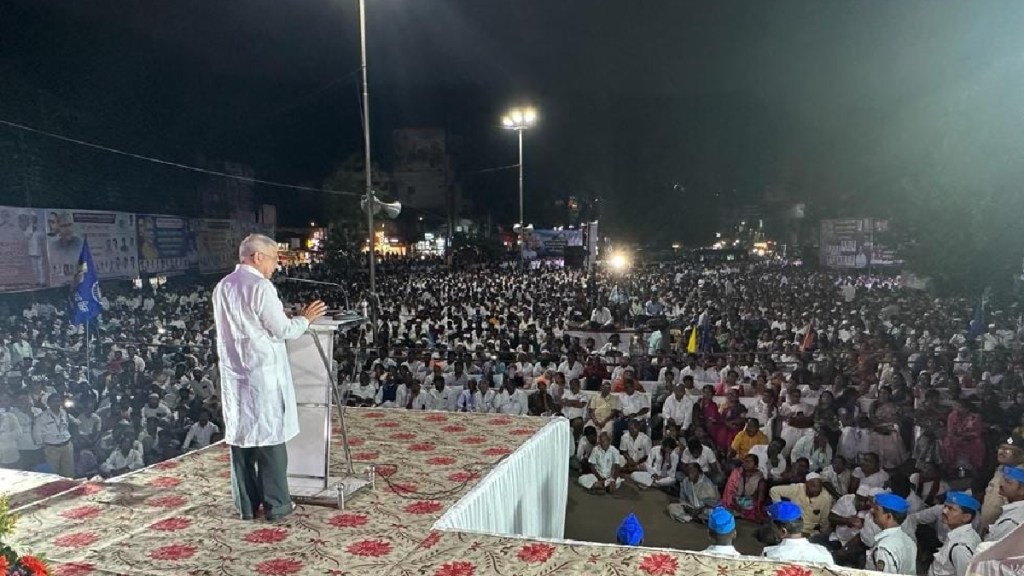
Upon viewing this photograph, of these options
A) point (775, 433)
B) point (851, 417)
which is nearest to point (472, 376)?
point (775, 433)

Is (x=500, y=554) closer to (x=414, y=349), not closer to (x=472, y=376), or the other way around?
(x=472, y=376)

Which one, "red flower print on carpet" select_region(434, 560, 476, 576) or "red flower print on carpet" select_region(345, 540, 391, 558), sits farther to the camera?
"red flower print on carpet" select_region(345, 540, 391, 558)

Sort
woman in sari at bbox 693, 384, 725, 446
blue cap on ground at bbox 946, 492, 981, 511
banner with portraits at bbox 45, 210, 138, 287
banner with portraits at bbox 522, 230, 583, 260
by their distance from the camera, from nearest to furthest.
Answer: blue cap on ground at bbox 946, 492, 981, 511 < woman in sari at bbox 693, 384, 725, 446 < banner with portraits at bbox 45, 210, 138, 287 < banner with portraits at bbox 522, 230, 583, 260

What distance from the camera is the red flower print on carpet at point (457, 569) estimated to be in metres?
2.94

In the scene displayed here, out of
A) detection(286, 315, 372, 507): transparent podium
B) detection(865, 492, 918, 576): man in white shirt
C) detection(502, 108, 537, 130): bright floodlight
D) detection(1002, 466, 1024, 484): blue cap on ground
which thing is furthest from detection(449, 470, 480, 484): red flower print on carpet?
detection(502, 108, 537, 130): bright floodlight

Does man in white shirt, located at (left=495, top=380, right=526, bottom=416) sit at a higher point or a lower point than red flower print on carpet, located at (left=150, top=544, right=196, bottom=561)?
lower

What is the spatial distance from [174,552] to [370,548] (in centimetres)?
96

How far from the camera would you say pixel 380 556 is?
3.12m

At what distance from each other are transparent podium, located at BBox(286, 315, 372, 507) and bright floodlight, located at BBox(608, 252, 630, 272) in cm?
3615

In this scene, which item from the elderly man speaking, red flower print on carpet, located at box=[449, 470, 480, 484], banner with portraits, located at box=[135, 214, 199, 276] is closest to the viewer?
the elderly man speaking

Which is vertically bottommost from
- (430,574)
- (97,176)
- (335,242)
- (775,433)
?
(775,433)

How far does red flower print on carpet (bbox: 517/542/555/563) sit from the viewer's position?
3.01m

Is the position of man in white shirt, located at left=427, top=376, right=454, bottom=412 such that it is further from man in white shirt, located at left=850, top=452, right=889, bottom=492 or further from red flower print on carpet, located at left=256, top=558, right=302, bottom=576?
red flower print on carpet, located at left=256, top=558, right=302, bottom=576

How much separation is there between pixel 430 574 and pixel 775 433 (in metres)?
5.79
